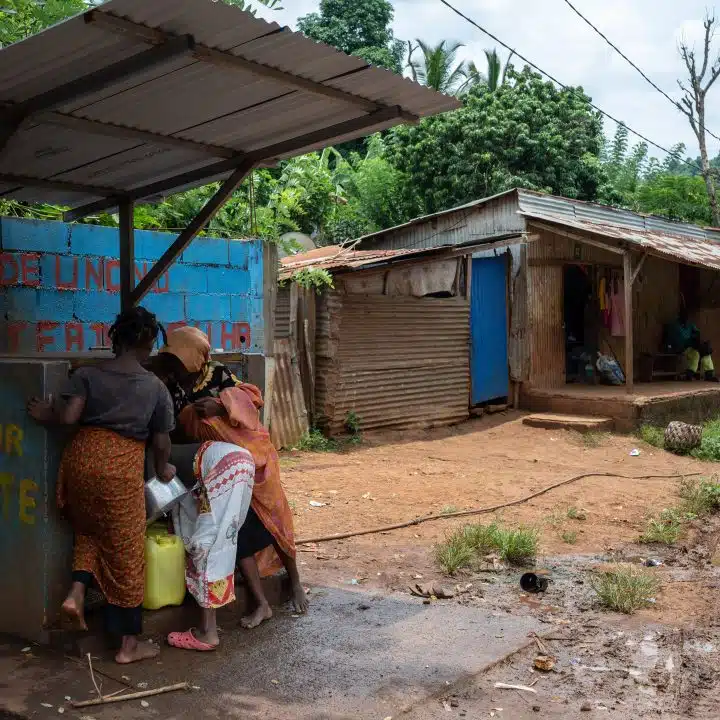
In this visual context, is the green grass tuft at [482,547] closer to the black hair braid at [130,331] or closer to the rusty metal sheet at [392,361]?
the black hair braid at [130,331]

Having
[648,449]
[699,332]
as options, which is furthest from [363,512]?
[699,332]

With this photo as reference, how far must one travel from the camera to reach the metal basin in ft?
12.5

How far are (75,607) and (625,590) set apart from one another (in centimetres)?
290

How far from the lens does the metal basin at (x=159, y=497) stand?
382 centimetres

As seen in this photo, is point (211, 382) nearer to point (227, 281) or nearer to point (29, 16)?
point (227, 281)

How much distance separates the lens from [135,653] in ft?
11.9

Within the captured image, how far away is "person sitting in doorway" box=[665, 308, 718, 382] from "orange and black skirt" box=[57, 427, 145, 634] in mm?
14424

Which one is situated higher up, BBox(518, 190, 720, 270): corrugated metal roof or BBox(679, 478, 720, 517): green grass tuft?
BBox(518, 190, 720, 270): corrugated metal roof

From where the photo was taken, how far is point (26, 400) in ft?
12.0

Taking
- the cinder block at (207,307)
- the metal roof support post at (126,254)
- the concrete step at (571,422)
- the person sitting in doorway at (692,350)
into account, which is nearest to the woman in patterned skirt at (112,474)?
the metal roof support post at (126,254)

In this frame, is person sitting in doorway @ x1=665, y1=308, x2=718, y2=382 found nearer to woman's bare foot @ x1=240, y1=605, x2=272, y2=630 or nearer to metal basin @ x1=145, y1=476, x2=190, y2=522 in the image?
woman's bare foot @ x1=240, y1=605, x2=272, y2=630

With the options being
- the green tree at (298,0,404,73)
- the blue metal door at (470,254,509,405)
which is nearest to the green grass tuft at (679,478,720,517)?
the blue metal door at (470,254,509,405)

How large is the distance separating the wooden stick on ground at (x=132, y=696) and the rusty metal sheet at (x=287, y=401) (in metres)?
6.40

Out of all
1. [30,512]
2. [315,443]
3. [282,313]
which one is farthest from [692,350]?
[30,512]
